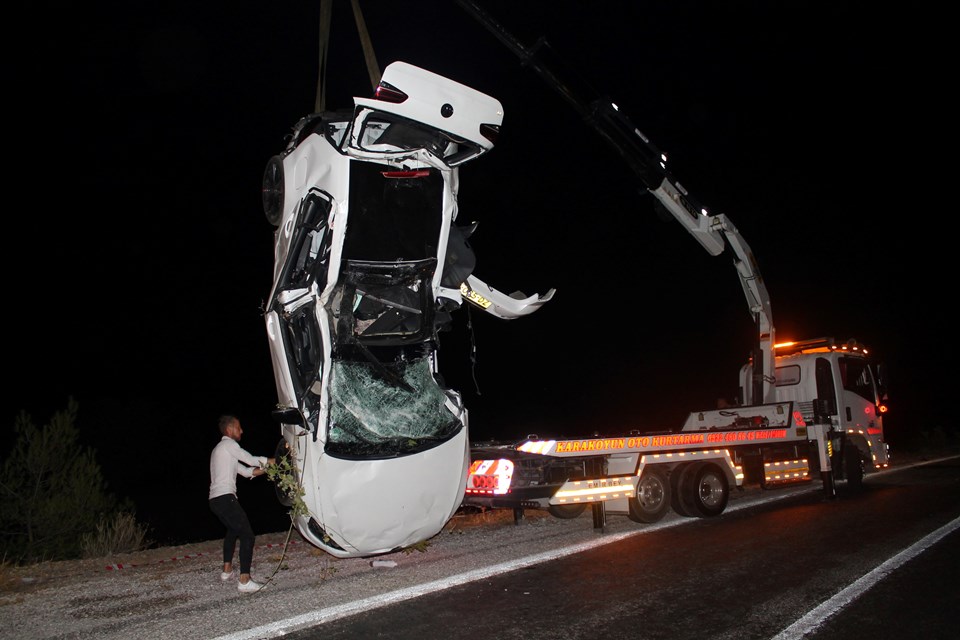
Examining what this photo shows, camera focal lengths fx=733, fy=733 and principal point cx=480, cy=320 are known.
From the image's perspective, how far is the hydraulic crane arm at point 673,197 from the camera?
34.0 feet

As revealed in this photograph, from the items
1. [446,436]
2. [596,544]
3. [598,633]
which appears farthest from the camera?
[596,544]

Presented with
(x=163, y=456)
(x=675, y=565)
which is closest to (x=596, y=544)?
(x=675, y=565)

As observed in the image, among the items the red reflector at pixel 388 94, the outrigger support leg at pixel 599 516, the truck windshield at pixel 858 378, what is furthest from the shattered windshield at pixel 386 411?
the truck windshield at pixel 858 378

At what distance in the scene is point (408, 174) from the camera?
5.57 m

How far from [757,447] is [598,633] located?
25.3ft

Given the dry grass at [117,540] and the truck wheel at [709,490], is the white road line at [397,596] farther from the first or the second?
the dry grass at [117,540]

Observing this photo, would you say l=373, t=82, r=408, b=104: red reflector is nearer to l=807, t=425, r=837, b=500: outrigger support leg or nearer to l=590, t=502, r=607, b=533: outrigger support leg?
l=590, t=502, r=607, b=533: outrigger support leg

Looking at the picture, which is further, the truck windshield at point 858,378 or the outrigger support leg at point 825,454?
the truck windshield at point 858,378

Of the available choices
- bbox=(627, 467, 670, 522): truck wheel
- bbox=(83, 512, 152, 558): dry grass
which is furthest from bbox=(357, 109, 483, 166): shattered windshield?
bbox=(83, 512, 152, 558): dry grass

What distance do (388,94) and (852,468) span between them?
40.4 ft

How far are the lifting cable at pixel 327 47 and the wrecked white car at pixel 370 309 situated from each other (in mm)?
368

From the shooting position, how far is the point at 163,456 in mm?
45562

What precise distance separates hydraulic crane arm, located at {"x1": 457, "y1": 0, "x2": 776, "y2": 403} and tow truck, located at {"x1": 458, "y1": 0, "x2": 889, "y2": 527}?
0.02 m

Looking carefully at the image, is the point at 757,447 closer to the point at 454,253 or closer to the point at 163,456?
the point at 454,253
